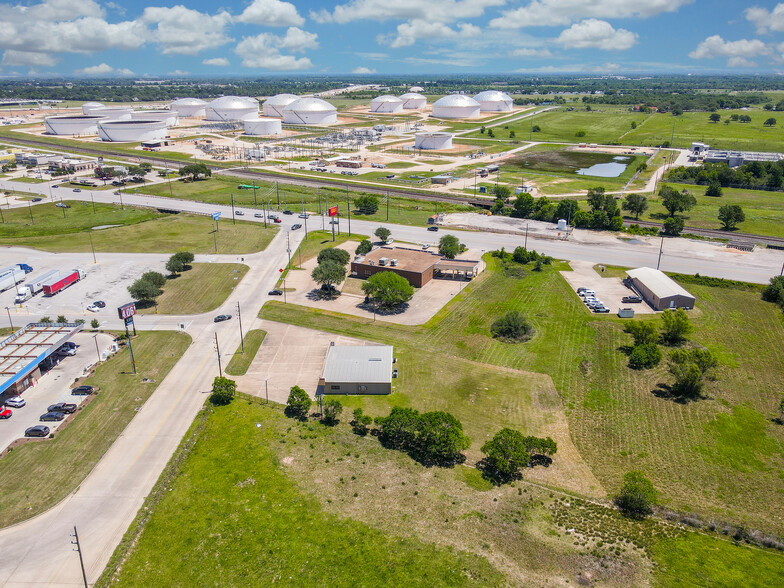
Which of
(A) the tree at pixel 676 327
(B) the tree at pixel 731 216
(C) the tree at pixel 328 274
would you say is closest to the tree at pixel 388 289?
(C) the tree at pixel 328 274

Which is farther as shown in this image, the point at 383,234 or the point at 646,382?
the point at 383,234

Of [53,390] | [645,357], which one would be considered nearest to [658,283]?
[645,357]

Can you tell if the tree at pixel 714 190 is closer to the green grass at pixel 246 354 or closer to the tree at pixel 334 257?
the tree at pixel 334 257

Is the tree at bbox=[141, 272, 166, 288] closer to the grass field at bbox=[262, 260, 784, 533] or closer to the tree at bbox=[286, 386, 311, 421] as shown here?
the grass field at bbox=[262, 260, 784, 533]

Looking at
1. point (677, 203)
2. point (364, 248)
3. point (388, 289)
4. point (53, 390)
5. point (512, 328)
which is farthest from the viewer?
point (677, 203)

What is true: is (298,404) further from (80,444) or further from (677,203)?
(677,203)

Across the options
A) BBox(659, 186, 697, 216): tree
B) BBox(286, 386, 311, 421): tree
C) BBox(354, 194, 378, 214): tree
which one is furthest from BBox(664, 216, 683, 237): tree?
BBox(286, 386, 311, 421): tree
